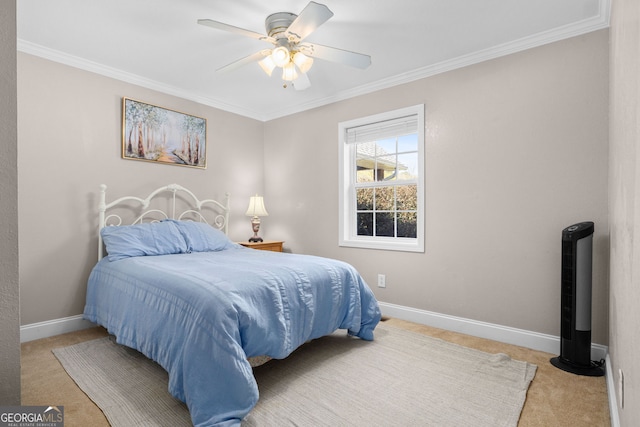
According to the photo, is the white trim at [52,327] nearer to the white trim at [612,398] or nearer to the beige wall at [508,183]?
the beige wall at [508,183]

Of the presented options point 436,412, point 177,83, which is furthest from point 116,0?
point 436,412

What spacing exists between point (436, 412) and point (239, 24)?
2824mm

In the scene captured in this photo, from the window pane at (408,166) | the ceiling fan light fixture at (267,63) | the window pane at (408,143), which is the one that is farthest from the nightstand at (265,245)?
the ceiling fan light fixture at (267,63)

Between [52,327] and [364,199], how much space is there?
316 cm

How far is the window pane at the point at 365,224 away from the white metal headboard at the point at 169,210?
1579 millimetres

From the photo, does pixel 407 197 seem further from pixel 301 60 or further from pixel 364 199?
pixel 301 60

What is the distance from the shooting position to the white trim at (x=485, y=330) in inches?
99.7

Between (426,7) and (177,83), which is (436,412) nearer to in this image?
(426,7)

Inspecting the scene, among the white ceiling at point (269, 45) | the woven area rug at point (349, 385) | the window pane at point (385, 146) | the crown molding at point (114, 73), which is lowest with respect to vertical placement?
the woven area rug at point (349, 385)

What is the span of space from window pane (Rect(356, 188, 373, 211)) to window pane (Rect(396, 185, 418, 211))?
1.08ft

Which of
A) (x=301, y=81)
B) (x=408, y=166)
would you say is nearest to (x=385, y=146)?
(x=408, y=166)

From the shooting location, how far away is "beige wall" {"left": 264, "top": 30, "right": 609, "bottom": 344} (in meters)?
2.41

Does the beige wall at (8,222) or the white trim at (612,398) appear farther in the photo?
the white trim at (612,398)

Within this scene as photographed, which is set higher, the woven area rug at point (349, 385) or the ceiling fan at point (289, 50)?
the ceiling fan at point (289, 50)
